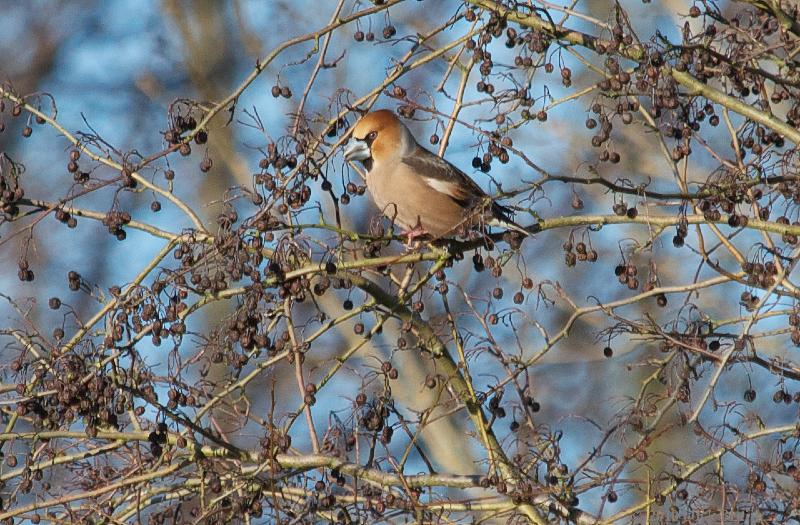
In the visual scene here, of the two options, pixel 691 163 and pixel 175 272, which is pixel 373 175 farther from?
pixel 691 163

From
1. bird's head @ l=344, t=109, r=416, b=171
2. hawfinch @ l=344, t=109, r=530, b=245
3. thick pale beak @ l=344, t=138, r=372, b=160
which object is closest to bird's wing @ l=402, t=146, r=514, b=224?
hawfinch @ l=344, t=109, r=530, b=245

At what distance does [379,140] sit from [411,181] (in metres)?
0.53

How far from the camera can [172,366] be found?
458 centimetres

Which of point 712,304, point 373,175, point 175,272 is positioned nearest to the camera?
point 175,272

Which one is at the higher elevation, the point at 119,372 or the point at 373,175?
the point at 373,175

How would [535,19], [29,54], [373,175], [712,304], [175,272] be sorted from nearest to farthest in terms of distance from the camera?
1. [175,272]
2. [535,19]
3. [373,175]
4. [712,304]
5. [29,54]

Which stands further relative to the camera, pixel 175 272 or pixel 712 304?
pixel 712 304

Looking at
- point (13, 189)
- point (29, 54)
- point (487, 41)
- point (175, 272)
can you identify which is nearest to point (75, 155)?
point (13, 189)

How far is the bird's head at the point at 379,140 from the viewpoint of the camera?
6.73 meters

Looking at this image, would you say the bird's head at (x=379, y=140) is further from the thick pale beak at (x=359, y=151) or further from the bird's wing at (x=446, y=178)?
the bird's wing at (x=446, y=178)

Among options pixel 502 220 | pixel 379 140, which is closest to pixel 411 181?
pixel 379 140

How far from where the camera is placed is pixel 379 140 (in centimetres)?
686

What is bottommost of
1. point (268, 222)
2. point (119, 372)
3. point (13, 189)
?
point (119, 372)

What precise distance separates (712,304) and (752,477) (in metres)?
7.78
